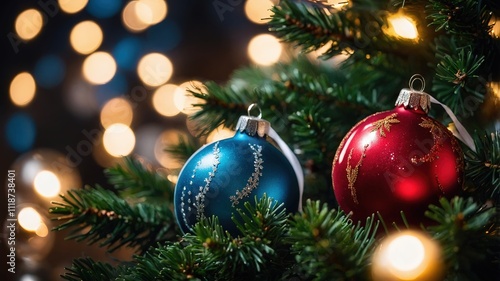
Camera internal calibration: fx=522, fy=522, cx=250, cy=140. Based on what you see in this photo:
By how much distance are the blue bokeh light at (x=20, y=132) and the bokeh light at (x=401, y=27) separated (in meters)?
1.01

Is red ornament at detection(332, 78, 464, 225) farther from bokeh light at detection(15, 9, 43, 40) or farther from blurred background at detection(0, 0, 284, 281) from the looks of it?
bokeh light at detection(15, 9, 43, 40)

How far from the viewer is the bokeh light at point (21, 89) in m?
1.29

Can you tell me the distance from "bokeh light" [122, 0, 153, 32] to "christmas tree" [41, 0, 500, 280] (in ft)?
2.13

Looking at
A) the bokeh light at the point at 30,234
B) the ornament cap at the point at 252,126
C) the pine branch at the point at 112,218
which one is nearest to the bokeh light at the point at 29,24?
the bokeh light at the point at 30,234

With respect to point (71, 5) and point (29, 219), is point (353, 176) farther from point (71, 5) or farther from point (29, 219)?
point (71, 5)

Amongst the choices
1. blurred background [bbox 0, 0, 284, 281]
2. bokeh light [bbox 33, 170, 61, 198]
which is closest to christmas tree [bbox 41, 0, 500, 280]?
bokeh light [bbox 33, 170, 61, 198]

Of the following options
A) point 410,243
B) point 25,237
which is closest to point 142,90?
point 25,237

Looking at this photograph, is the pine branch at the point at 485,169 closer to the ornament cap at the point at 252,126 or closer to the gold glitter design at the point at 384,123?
the gold glitter design at the point at 384,123

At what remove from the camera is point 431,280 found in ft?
1.30

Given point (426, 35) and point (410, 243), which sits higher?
point (426, 35)

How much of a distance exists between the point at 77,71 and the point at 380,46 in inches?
37.8

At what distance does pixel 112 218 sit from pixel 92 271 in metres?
0.09

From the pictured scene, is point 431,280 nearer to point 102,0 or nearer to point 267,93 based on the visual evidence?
point 267,93

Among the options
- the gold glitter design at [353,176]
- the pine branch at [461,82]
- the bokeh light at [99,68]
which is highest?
the bokeh light at [99,68]
